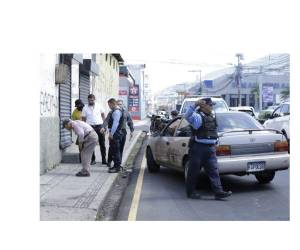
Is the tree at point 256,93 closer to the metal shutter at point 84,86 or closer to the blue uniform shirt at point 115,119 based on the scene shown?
the metal shutter at point 84,86

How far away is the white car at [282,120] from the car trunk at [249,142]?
6.28 metres

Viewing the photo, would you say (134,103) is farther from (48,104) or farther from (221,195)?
(221,195)

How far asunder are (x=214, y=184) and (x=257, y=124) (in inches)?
72.4

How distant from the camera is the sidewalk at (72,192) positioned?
5988mm

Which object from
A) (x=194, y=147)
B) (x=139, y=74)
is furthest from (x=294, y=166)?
(x=139, y=74)

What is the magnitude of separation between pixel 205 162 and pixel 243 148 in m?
0.84

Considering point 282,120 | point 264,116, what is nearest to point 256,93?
point 264,116

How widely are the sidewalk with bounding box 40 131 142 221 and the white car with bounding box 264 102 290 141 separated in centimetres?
645

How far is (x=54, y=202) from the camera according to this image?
6.65 meters

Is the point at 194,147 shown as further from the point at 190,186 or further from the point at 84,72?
the point at 84,72

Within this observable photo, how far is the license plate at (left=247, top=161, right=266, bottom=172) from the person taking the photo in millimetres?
7617

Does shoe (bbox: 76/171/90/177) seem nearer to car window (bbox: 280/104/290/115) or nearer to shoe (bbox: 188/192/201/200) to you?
shoe (bbox: 188/192/201/200)

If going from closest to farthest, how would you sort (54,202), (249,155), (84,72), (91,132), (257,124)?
(54,202) → (249,155) → (257,124) → (91,132) → (84,72)

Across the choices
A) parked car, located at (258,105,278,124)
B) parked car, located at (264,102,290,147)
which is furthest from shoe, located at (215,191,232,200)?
parked car, located at (258,105,278,124)
